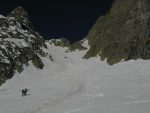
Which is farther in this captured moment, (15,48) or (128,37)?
(128,37)

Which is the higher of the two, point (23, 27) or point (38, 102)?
point (23, 27)

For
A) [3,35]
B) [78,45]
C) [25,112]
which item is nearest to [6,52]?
[3,35]

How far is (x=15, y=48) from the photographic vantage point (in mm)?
77062

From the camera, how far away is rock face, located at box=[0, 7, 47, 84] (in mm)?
65812

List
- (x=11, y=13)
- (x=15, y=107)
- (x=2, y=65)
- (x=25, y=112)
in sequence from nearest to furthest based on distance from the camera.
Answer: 1. (x=25, y=112)
2. (x=15, y=107)
3. (x=2, y=65)
4. (x=11, y=13)

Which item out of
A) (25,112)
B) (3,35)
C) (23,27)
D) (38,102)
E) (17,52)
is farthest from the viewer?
(23,27)

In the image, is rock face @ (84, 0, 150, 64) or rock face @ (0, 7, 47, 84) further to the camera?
rock face @ (84, 0, 150, 64)

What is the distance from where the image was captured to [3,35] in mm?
81625

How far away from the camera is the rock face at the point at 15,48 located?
216 ft

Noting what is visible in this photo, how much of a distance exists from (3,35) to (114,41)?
34.1 meters

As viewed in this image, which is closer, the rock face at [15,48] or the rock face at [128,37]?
the rock face at [15,48]

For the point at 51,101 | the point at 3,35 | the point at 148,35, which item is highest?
the point at 3,35

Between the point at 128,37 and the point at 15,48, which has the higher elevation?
the point at 15,48

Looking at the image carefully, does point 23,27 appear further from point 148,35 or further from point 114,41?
point 148,35
